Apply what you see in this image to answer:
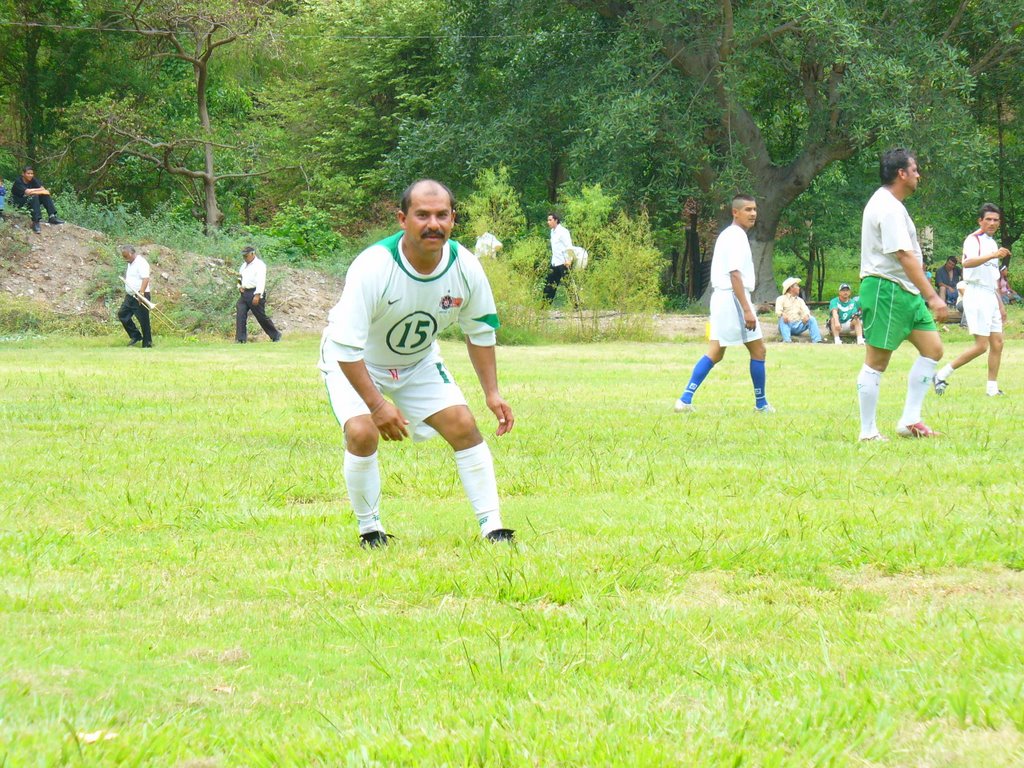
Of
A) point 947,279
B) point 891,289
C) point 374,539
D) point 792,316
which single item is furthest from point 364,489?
point 947,279

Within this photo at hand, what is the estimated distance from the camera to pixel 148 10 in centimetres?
3731

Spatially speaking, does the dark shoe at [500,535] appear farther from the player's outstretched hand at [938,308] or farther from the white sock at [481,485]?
the player's outstretched hand at [938,308]

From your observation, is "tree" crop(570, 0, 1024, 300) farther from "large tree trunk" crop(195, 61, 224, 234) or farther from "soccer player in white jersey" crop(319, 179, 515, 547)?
"soccer player in white jersey" crop(319, 179, 515, 547)

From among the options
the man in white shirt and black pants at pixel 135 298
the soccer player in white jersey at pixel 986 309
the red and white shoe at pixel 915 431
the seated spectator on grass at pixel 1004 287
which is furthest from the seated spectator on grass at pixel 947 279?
the red and white shoe at pixel 915 431

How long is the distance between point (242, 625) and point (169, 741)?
4.30 feet

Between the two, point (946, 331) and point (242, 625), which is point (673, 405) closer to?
point (242, 625)

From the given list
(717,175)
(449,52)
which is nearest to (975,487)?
(717,175)

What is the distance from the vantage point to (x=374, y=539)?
19.8ft

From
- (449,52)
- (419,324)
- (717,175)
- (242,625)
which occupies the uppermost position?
(449,52)

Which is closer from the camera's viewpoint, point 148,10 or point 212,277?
point 212,277

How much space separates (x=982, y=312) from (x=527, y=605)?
417 inches

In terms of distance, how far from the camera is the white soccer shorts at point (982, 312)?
13.9 metres

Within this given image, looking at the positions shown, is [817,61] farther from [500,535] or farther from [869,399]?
[500,535]

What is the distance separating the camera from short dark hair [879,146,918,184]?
9.60 metres
